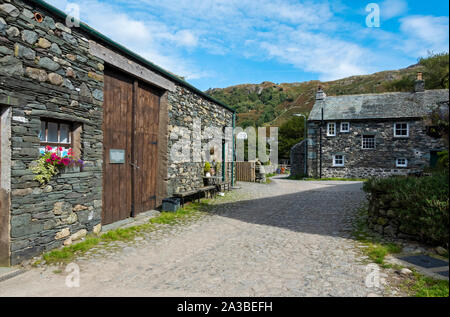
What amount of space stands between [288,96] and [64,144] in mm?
93533

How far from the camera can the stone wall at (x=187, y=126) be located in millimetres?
8695

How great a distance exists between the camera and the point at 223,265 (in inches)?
172

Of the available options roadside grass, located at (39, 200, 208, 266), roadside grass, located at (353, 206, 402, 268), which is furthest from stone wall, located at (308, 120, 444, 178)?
roadside grass, located at (353, 206, 402, 268)

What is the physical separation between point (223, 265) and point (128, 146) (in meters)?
4.15

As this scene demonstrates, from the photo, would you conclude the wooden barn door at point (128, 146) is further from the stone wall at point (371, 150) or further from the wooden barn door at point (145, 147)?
the stone wall at point (371, 150)

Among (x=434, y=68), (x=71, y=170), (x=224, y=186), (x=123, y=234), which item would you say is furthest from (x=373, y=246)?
(x=434, y=68)

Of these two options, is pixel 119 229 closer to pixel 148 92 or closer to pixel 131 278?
pixel 131 278

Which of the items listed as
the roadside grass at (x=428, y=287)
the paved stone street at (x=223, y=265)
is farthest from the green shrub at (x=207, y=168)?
the roadside grass at (x=428, y=287)

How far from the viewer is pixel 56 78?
16.2 ft

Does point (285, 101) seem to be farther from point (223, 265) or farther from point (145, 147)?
point (223, 265)

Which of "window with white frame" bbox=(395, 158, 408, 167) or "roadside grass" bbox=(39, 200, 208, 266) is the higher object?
"window with white frame" bbox=(395, 158, 408, 167)

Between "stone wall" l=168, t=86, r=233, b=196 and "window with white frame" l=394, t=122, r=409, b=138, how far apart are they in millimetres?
16178

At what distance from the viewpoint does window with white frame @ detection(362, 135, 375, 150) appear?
22.2 metres

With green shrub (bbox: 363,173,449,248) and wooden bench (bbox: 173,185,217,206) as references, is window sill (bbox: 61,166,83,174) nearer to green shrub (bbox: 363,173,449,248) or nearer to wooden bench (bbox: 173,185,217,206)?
wooden bench (bbox: 173,185,217,206)
